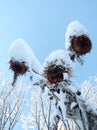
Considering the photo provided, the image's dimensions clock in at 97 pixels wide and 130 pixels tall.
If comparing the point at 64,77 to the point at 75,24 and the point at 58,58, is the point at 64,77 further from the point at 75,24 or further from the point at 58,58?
the point at 75,24

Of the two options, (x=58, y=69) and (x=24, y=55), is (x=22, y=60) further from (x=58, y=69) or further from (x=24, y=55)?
(x=58, y=69)

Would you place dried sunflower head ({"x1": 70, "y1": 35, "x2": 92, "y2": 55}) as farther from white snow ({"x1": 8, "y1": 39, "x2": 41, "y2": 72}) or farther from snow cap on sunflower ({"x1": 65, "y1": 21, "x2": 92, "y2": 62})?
white snow ({"x1": 8, "y1": 39, "x2": 41, "y2": 72})

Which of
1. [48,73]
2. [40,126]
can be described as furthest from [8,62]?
[40,126]

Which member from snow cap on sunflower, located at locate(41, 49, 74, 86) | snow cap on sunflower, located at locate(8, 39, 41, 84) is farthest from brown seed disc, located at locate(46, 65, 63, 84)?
snow cap on sunflower, located at locate(8, 39, 41, 84)

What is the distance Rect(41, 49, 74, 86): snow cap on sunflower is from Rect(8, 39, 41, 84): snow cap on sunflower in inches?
5.0

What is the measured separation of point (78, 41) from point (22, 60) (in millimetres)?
374

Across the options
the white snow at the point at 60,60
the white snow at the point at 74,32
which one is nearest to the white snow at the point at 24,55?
the white snow at the point at 60,60

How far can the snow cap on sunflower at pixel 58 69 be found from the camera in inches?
61.7

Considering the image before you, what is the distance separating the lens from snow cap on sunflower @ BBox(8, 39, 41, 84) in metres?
1.73

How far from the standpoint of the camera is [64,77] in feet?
5.17

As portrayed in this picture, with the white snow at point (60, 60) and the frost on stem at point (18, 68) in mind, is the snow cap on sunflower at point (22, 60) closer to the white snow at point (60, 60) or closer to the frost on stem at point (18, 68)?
the frost on stem at point (18, 68)

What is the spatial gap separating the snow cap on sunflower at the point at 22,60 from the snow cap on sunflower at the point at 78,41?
24cm

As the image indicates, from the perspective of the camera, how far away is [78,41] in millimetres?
1659

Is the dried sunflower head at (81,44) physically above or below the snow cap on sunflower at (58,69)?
above
